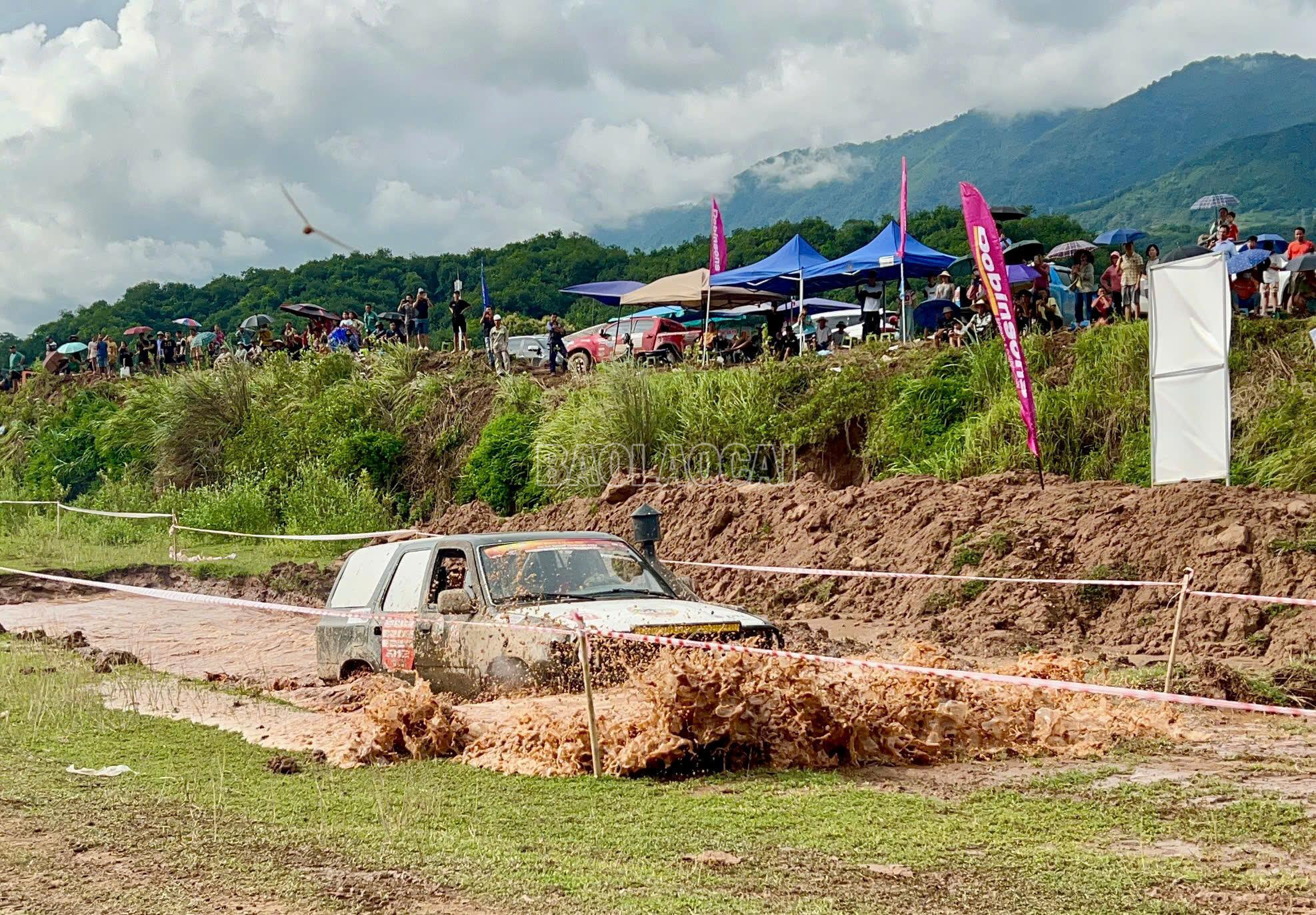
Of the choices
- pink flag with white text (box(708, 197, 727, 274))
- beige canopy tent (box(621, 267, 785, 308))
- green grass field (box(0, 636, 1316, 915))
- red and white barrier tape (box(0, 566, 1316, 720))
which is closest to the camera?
green grass field (box(0, 636, 1316, 915))

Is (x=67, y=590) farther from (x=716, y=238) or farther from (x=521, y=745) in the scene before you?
(x=521, y=745)

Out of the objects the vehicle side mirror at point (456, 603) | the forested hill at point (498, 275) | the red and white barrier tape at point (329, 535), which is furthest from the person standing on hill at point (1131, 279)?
the forested hill at point (498, 275)

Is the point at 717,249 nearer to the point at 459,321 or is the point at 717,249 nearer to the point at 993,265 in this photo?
the point at 459,321

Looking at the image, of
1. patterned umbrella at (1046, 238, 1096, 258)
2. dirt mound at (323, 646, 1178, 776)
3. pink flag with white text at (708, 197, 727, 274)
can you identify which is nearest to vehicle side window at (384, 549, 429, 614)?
dirt mound at (323, 646, 1178, 776)

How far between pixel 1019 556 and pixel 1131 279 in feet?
26.8

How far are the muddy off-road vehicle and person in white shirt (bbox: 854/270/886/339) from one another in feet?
59.9

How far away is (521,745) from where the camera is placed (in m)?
8.53

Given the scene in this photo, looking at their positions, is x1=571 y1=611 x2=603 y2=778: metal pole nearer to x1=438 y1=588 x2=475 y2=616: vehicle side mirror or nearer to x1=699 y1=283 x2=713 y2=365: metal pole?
x1=438 y1=588 x2=475 y2=616: vehicle side mirror

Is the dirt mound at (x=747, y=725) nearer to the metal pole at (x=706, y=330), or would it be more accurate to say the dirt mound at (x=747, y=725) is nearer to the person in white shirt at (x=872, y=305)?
the metal pole at (x=706, y=330)

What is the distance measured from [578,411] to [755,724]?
1857cm

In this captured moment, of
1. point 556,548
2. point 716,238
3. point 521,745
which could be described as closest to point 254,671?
point 556,548

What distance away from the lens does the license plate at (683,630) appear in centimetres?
930

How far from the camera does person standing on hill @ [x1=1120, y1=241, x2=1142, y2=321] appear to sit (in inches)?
866

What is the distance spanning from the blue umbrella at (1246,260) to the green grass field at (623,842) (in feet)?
42.9
